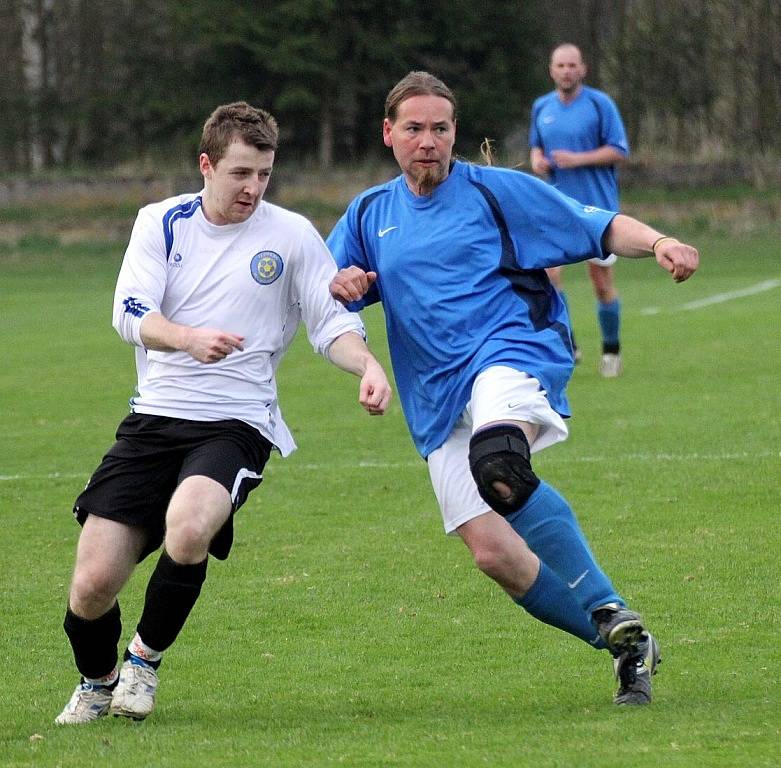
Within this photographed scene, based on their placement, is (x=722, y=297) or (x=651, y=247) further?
(x=722, y=297)

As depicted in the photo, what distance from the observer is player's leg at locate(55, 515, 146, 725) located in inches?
202

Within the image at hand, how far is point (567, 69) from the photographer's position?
1316 cm

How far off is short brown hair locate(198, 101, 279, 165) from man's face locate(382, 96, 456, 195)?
1.38 feet

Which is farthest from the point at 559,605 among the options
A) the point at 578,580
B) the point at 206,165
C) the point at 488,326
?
the point at 206,165

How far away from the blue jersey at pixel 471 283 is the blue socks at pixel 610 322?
7.60 meters

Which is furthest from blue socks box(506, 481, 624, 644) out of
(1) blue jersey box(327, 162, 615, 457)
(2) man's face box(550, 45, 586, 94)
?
(2) man's face box(550, 45, 586, 94)

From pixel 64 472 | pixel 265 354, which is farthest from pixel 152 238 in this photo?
pixel 64 472

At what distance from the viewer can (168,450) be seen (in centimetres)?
521

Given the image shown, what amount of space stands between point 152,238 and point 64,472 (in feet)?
16.0

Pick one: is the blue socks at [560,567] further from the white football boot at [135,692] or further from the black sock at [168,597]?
the white football boot at [135,692]

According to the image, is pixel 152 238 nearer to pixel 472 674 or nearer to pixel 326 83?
pixel 472 674

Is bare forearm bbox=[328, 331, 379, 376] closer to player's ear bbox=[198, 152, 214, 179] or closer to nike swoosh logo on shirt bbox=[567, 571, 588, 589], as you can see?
player's ear bbox=[198, 152, 214, 179]

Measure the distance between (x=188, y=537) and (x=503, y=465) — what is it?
95cm

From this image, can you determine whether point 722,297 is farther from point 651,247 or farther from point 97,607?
point 97,607
